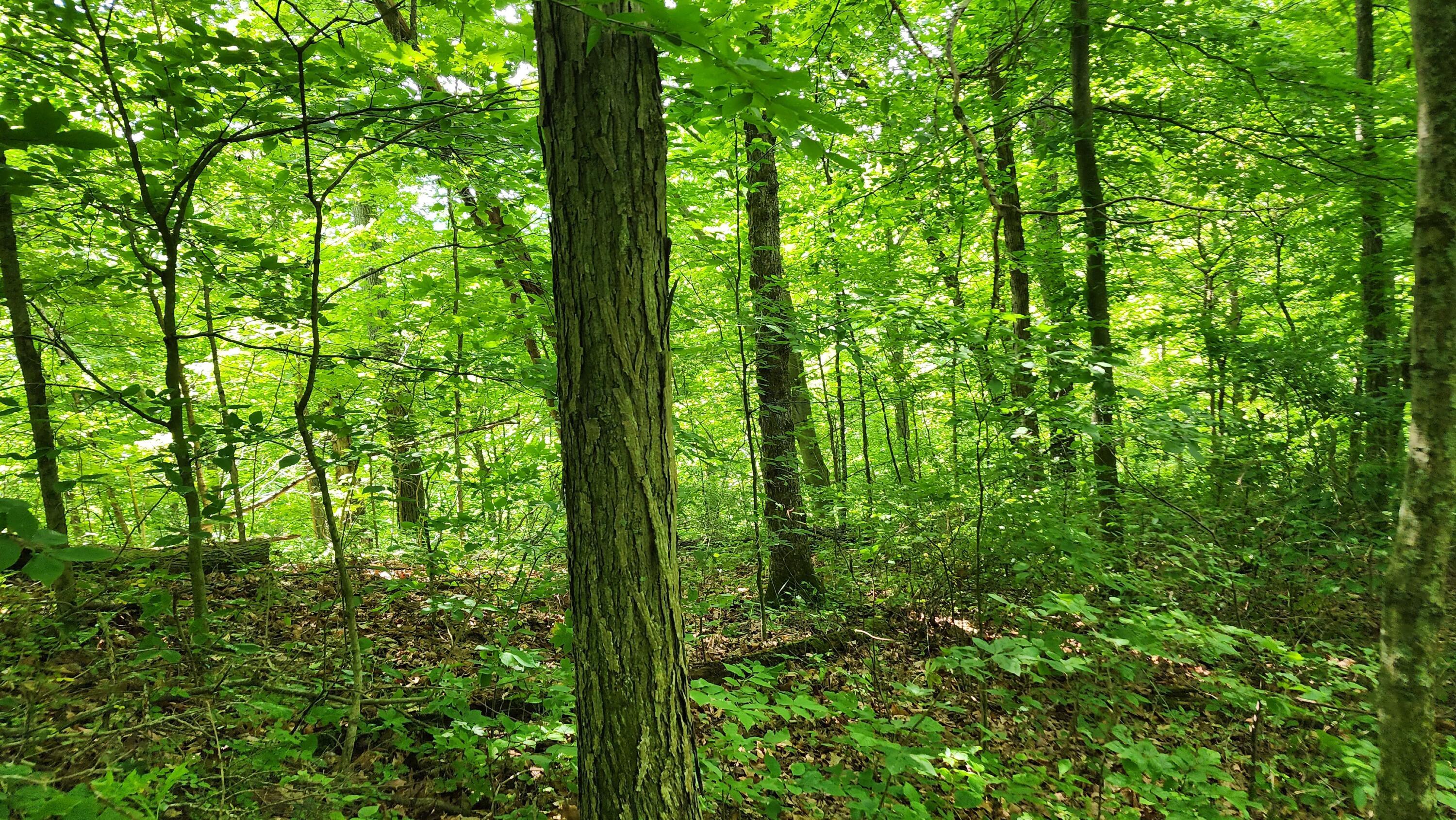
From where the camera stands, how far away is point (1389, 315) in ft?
19.2

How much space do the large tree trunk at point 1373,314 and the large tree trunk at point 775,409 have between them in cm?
486

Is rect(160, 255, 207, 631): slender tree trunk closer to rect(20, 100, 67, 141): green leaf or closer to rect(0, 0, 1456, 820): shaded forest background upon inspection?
rect(0, 0, 1456, 820): shaded forest background

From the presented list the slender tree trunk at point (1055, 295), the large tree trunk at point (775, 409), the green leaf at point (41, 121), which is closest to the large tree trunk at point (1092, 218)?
the slender tree trunk at point (1055, 295)

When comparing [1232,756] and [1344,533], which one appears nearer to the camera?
[1232,756]

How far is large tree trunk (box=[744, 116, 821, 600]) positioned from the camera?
5301 millimetres

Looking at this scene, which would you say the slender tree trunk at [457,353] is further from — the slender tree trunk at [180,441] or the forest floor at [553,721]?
the slender tree trunk at [180,441]

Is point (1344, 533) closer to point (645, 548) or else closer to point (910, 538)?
point (910, 538)


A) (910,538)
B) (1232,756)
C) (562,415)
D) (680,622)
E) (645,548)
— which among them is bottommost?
(1232,756)

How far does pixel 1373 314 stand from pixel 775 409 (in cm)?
677

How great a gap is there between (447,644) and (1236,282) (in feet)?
31.2

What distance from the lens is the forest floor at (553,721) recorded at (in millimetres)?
2197

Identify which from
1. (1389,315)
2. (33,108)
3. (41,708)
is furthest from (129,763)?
(1389,315)

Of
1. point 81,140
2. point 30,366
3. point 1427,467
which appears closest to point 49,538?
point 81,140

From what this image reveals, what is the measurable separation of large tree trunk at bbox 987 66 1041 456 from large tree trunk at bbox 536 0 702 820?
3.56m
